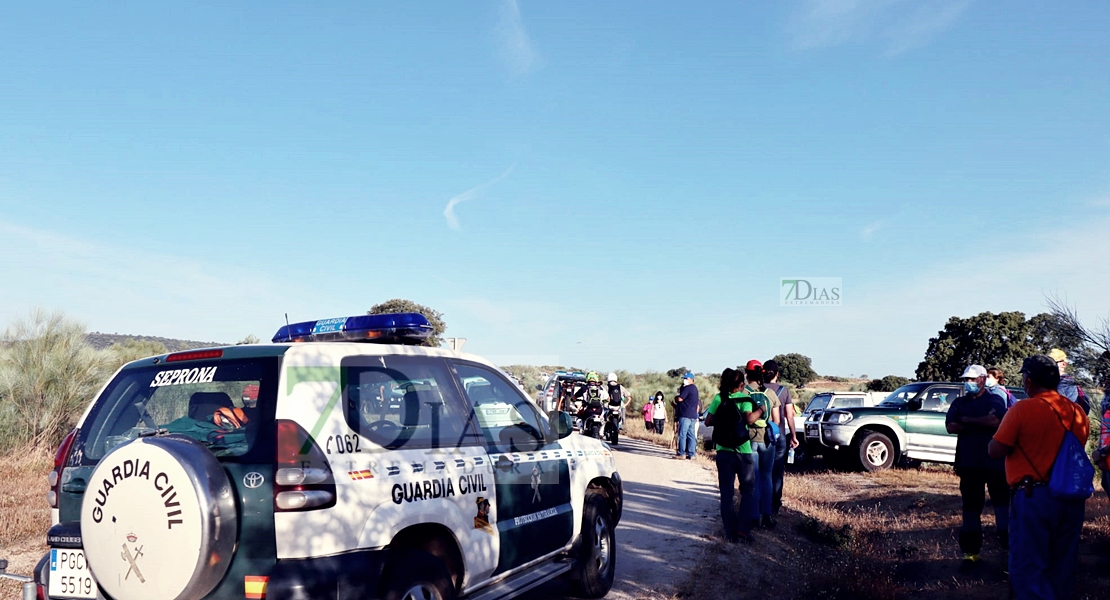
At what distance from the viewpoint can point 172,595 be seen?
12.4ft

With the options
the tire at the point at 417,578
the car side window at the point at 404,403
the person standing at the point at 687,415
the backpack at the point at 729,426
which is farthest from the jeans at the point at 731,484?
the person standing at the point at 687,415

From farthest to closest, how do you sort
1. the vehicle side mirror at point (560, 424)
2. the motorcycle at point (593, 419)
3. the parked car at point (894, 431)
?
the motorcycle at point (593, 419) → the parked car at point (894, 431) → the vehicle side mirror at point (560, 424)

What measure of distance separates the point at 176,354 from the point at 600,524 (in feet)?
12.2

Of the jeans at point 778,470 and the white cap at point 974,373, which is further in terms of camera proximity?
the jeans at point 778,470

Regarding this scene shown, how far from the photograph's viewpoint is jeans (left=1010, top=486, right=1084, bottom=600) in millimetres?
5645

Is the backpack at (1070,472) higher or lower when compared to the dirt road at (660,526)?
higher

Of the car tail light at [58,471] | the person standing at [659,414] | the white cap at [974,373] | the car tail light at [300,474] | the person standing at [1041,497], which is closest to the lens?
the car tail light at [300,474]

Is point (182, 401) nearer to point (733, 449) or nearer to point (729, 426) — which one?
point (729, 426)

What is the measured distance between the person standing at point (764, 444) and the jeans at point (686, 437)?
8.00 m

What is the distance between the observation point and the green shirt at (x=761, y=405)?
9.28m

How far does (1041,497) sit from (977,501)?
2.24m

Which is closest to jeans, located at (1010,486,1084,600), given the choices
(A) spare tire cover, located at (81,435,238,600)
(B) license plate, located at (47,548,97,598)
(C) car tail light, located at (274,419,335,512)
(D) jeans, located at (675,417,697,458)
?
(C) car tail light, located at (274,419,335,512)

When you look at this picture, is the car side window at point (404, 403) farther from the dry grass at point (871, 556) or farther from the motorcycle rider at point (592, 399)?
the motorcycle rider at point (592, 399)

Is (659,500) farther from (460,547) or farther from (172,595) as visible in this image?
(172,595)
